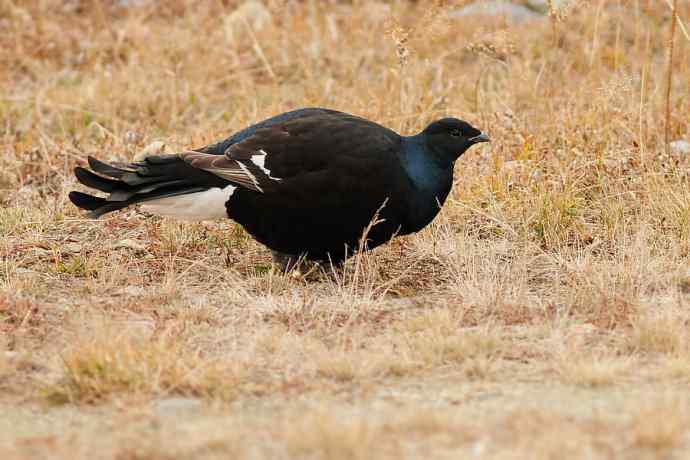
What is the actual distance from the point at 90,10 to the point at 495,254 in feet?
20.4

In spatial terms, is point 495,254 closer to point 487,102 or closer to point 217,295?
point 217,295

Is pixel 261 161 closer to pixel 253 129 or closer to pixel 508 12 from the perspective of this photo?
pixel 253 129

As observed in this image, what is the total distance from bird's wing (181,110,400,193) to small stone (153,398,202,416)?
167 cm

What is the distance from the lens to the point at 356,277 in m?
5.08

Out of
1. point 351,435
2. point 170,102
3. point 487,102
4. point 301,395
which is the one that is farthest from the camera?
point 170,102

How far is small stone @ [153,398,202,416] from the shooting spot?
12.3ft

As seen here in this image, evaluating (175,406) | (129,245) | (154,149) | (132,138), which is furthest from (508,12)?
(175,406)

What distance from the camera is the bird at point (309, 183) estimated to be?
17.2 ft

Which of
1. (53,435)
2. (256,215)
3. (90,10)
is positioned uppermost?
(90,10)

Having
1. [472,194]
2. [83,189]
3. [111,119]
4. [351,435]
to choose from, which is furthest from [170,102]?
[351,435]

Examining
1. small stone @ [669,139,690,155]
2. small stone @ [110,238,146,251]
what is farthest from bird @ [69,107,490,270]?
small stone @ [669,139,690,155]

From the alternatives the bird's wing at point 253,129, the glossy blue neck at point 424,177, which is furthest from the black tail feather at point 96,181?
the glossy blue neck at point 424,177

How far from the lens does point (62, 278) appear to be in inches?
216

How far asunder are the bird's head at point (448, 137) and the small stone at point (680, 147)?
1804 mm
